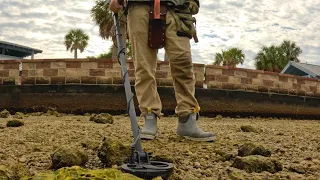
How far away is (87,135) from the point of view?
3363mm

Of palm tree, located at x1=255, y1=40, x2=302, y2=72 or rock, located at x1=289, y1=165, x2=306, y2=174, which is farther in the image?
A: palm tree, located at x1=255, y1=40, x2=302, y2=72

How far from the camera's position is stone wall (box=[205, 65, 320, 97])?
309 inches

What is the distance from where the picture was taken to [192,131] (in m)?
3.14

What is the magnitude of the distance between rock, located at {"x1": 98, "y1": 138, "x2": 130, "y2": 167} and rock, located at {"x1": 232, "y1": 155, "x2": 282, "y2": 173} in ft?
2.09

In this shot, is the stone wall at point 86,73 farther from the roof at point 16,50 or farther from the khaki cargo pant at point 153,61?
the roof at point 16,50

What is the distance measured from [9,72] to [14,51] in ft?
97.7

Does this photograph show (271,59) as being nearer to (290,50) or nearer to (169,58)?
(290,50)

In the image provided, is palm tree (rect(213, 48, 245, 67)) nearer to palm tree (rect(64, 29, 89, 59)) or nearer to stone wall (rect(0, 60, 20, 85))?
palm tree (rect(64, 29, 89, 59))

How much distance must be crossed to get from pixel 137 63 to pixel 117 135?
0.66 metres

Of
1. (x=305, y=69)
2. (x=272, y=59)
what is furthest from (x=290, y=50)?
(x=305, y=69)

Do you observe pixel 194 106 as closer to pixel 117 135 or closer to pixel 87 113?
pixel 117 135

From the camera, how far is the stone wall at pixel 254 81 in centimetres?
785

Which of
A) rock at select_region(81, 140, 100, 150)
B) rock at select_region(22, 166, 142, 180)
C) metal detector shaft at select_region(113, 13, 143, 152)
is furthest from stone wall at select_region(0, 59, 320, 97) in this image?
rock at select_region(22, 166, 142, 180)

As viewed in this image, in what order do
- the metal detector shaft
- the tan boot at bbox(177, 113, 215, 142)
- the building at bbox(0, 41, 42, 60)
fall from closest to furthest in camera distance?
1. the metal detector shaft
2. the tan boot at bbox(177, 113, 215, 142)
3. the building at bbox(0, 41, 42, 60)
